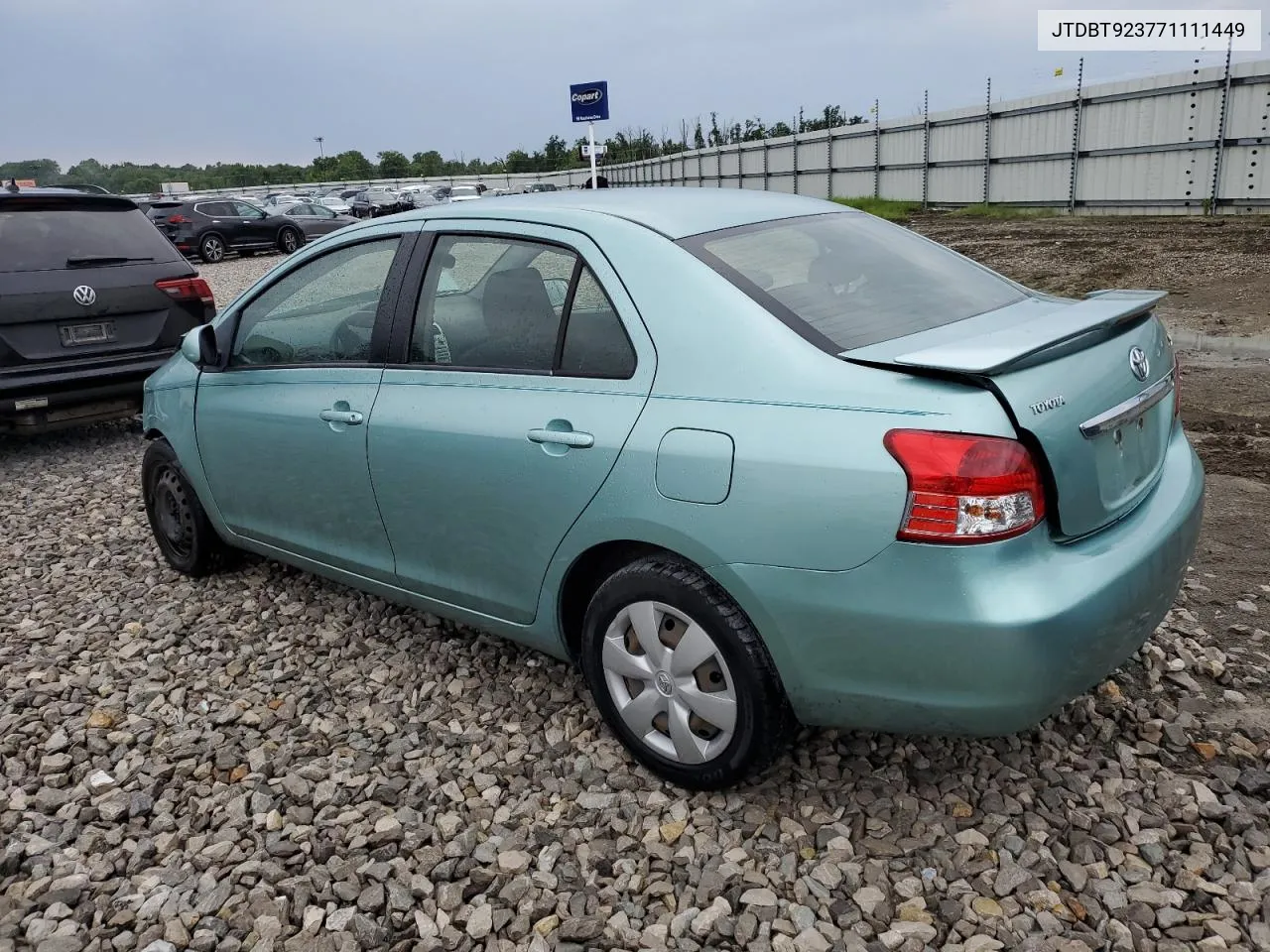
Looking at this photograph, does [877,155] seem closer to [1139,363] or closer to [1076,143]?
[1076,143]

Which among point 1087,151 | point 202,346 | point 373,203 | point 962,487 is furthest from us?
point 373,203

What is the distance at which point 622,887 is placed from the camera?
254 centimetres

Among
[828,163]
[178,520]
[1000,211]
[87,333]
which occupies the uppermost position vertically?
[828,163]

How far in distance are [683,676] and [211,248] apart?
25.6 metres

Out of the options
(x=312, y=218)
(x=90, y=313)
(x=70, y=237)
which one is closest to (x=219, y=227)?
(x=312, y=218)

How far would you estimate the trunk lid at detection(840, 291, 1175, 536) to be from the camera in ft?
7.52

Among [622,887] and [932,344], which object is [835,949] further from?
[932,344]

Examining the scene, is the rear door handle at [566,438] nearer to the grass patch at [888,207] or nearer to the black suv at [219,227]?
the grass patch at [888,207]

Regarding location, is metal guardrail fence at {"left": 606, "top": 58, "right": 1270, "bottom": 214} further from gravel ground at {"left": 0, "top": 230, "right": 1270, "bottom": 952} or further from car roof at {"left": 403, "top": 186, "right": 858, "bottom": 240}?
car roof at {"left": 403, "top": 186, "right": 858, "bottom": 240}

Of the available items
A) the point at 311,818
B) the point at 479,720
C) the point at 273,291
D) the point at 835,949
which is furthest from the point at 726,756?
the point at 273,291

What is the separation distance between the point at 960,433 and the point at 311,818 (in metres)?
2.09

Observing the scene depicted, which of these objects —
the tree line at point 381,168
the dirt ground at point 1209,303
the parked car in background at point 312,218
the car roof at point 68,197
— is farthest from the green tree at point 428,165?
the car roof at point 68,197

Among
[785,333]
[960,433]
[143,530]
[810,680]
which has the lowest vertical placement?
[143,530]

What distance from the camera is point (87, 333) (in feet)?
22.1
